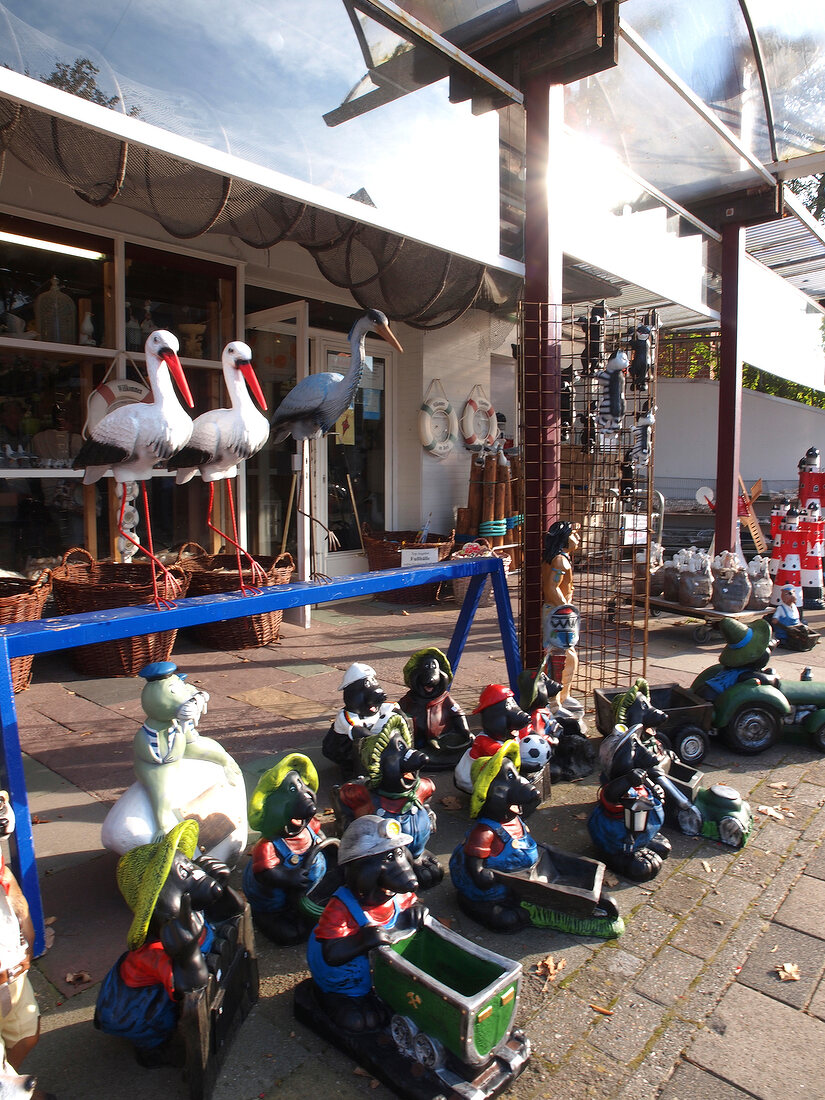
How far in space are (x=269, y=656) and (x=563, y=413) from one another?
9.65 feet

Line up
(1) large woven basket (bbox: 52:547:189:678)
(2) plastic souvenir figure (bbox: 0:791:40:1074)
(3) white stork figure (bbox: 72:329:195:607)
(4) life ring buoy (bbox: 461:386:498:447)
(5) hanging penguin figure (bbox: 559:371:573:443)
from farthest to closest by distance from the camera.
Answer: (4) life ring buoy (bbox: 461:386:498:447), (1) large woven basket (bbox: 52:547:189:678), (5) hanging penguin figure (bbox: 559:371:573:443), (3) white stork figure (bbox: 72:329:195:607), (2) plastic souvenir figure (bbox: 0:791:40:1074)

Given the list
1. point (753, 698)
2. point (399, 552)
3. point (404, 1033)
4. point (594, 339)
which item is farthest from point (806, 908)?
point (399, 552)

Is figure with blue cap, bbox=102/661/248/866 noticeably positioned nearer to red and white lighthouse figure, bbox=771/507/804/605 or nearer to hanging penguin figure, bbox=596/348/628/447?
hanging penguin figure, bbox=596/348/628/447

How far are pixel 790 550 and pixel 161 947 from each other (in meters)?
7.32

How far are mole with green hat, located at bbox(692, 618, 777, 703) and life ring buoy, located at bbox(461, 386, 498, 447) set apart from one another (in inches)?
202

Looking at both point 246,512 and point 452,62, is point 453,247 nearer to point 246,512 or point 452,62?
point 452,62

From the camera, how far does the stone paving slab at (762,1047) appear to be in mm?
1907

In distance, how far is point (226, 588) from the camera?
5.55m

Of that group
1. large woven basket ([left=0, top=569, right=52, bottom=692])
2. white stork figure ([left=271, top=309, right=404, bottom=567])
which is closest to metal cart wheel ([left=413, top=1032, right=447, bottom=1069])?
white stork figure ([left=271, top=309, right=404, bottom=567])

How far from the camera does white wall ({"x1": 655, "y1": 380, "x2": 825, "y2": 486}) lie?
16875 millimetres

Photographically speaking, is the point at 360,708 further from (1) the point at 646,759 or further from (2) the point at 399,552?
(2) the point at 399,552

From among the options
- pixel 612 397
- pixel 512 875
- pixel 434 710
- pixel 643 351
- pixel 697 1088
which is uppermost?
pixel 643 351

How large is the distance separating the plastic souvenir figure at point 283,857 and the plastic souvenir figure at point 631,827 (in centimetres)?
115

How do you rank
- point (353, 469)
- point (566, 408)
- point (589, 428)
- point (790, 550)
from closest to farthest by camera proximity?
point (589, 428), point (566, 408), point (790, 550), point (353, 469)
